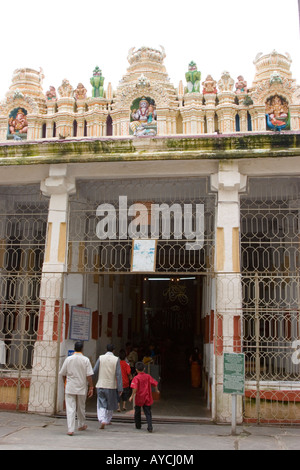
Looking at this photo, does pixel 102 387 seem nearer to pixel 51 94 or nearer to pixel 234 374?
pixel 234 374

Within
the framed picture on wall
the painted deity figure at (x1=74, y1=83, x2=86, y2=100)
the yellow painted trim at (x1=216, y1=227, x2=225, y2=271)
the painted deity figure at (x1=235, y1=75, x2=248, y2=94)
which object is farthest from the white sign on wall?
the painted deity figure at (x1=235, y1=75, x2=248, y2=94)

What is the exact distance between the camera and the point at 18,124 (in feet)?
35.4

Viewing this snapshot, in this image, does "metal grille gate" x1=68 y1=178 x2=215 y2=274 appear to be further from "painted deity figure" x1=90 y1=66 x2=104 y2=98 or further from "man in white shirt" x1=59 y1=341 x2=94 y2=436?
"painted deity figure" x1=90 y1=66 x2=104 y2=98

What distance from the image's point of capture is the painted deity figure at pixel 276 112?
9.90m

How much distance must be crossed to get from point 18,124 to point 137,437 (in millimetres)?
7355

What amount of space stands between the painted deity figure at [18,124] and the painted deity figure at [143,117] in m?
2.52

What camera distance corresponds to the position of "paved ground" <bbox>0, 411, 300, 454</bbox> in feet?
19.7

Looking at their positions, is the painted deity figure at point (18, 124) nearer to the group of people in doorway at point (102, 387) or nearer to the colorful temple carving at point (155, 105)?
the colorful temple carving at point (155, 105)

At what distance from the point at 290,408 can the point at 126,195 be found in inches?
196

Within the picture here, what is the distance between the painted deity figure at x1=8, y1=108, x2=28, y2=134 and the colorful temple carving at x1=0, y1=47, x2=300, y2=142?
0.02 m

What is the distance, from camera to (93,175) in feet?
30.0

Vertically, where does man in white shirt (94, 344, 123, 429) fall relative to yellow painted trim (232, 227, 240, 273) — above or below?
below

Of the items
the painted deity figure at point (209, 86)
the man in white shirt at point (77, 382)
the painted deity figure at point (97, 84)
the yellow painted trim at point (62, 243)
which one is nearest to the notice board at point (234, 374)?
the man in white shirt at point (77, 382)
